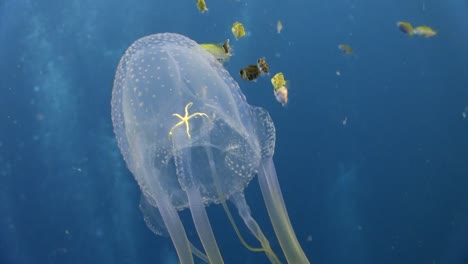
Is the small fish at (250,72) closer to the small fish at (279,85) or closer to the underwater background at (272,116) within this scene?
the small fish at (279,85)

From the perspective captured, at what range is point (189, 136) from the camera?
390 cm

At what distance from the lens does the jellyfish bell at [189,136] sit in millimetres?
3871

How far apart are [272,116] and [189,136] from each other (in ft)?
11.7

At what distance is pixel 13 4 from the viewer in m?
7.59

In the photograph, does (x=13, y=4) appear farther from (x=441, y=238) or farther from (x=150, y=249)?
(x=441, y=238)

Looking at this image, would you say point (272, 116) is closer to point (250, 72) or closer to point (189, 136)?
point (250, 72)

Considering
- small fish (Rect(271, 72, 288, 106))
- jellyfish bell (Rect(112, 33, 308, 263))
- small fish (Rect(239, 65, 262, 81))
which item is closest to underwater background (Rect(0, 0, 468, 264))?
small fish (Rect(271, 72, 288, 106))

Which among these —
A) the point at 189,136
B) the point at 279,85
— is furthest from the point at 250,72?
the point at 189,136

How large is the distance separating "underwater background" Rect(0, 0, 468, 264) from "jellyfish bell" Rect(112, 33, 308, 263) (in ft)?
10.3

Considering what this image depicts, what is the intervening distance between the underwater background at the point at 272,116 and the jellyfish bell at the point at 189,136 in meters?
3.14

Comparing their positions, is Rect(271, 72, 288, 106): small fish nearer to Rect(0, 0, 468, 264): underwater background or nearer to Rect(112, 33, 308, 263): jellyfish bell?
Rect(112, 33, 308, 263): jellyfish bell

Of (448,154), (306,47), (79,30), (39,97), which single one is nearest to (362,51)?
(306,47)

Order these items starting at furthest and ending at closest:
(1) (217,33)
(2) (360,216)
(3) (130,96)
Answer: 1. (2) (360,216)
2. (1) (217,33)
3. (3) (130,96)

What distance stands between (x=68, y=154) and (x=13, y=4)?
237 centimetres
